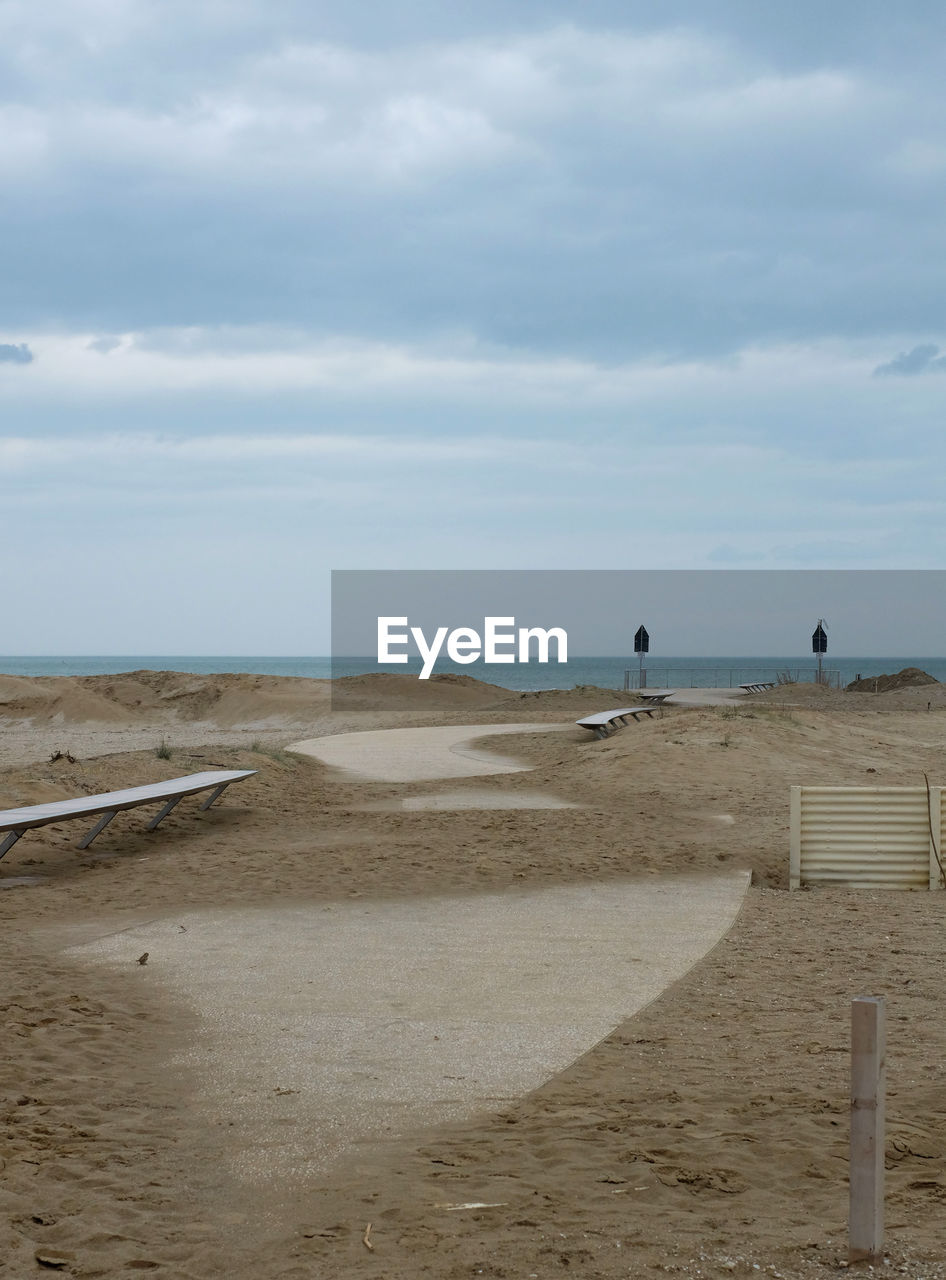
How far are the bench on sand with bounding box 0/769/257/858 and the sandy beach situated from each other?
0.84 feet

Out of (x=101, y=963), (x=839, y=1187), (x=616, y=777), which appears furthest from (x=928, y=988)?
(x=616, y=777)

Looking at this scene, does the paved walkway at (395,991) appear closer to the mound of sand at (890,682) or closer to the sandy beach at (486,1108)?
the sandy beach at (486,1108)

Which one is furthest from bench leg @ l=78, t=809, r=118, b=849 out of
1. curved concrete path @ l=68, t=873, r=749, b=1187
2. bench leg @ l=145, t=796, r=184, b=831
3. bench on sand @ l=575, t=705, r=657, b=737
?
bench on sand @ l=575, t=705, r=657, b=737

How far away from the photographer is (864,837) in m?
9.29

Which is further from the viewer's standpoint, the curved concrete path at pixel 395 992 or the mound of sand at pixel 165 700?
the mound of sand at pixel 165 700

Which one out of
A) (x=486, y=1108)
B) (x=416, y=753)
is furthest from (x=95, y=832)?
(x=416, y=753)

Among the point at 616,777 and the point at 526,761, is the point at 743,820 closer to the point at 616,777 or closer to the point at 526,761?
the point at 616,777

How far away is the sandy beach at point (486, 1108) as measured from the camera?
314 centimetres

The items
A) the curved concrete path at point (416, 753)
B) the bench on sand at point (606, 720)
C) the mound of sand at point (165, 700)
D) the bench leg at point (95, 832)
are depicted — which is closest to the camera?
the bench leg at point (95, 832)

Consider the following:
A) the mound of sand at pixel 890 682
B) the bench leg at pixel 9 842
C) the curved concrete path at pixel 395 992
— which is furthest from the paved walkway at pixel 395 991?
the mound of sand at pixel 890 682

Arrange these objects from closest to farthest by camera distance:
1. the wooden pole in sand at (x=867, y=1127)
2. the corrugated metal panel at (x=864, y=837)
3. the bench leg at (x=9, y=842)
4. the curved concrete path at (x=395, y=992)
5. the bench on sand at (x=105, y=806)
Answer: the wooden pole in sand at (x=867, y=1127)
the curved concrete path at (x=395, y=992)
the bench on sand at (x=105, y=806)
the bench leg at (x=9, y=842)
the corrugated metal panel at (x=864, y=837)

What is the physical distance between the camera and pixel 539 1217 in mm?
3293

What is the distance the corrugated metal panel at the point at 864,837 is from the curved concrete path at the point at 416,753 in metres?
6.41

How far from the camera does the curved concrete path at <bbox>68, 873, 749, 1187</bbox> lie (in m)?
4.29
